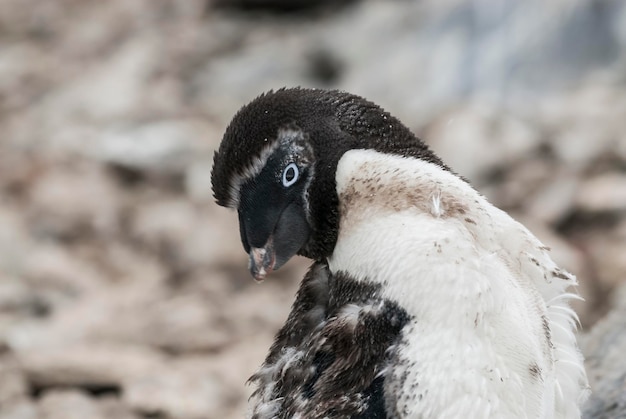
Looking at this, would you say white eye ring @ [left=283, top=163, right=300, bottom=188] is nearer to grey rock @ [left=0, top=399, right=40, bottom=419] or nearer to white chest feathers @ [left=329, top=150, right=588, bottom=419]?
white chest feathers @ [left=329, top=150, right=588, bottom=419]

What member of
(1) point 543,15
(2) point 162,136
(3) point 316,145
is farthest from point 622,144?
(3) point 316,145

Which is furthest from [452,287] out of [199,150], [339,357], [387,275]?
[199,150]

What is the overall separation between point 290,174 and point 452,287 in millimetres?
467

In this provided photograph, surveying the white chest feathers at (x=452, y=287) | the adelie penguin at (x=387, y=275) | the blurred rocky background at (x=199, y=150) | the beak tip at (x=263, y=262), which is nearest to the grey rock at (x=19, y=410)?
the blurred rocky background at (x=199, y=150)

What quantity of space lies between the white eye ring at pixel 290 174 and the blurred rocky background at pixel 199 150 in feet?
4.78

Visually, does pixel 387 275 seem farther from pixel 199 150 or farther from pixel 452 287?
pixel 199 150

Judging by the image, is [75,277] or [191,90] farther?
[191,90]

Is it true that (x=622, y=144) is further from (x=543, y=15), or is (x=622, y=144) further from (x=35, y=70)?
(x=35, y=70)

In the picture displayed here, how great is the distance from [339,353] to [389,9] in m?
6.88

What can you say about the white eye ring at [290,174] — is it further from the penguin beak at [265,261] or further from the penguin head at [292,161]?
the penguin beak at [265,261]

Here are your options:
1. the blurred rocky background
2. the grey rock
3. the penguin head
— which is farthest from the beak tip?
the grey rock

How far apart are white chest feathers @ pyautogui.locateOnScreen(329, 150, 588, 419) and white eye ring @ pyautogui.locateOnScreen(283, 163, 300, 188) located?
97 millimetres

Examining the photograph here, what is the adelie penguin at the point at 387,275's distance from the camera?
1851mm

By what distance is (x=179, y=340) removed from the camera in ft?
16.9
